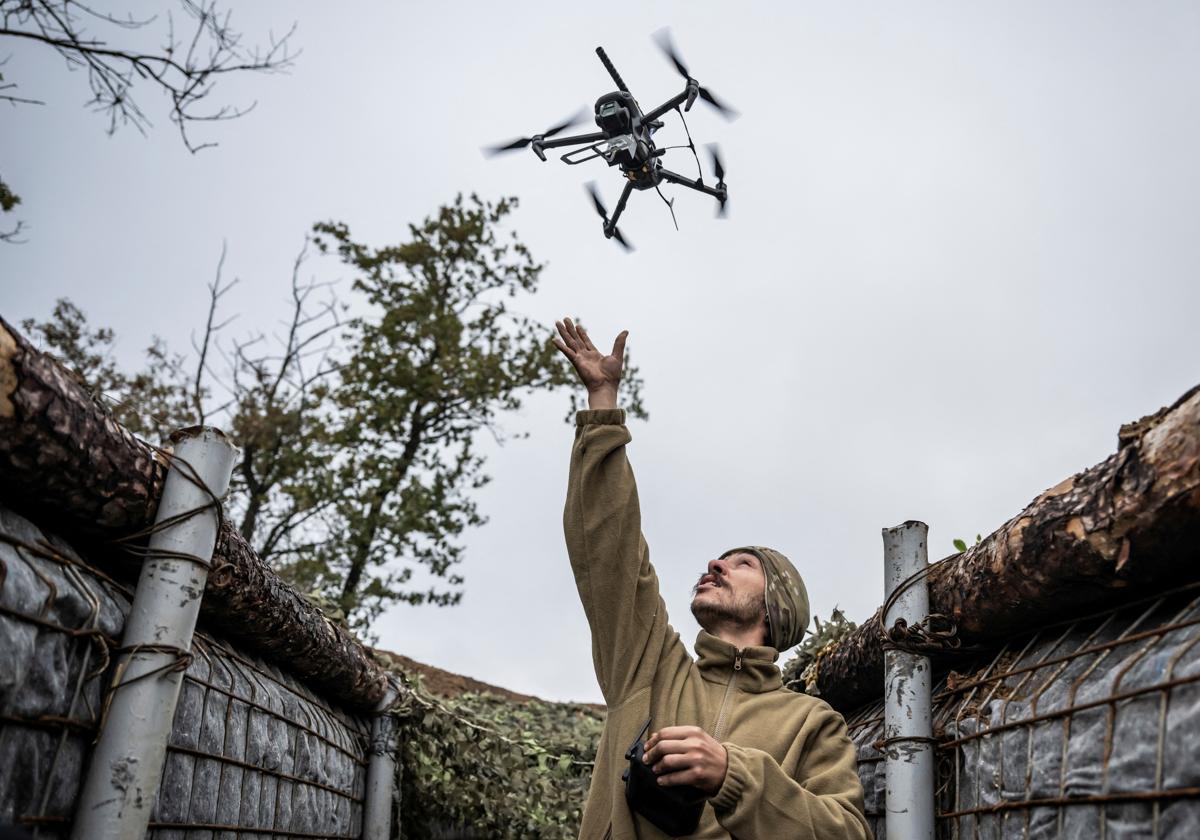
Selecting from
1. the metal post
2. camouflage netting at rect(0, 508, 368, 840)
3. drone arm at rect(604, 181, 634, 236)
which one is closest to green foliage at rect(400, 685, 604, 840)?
the metal post

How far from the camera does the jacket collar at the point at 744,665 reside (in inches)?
105

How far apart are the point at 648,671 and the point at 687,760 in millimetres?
545

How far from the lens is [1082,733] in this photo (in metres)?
1.73

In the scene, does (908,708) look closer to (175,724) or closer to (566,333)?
(566,333)

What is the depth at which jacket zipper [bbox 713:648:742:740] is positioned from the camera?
2.49 meters

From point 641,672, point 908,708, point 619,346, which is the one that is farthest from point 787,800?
point 619,346

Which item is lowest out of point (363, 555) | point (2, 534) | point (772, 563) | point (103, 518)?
point (2, 534)

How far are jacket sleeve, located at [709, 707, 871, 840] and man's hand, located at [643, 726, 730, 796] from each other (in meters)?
0.04

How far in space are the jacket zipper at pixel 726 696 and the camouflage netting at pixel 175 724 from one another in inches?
48.9

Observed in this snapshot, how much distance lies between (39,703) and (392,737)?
2.57 meters

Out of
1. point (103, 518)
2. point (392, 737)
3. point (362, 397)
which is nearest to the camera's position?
point (103, 518)

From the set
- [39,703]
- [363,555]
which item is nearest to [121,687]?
[39,703]

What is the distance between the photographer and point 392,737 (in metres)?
4.14

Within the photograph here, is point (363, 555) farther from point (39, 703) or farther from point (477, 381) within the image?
point (39, 703)
